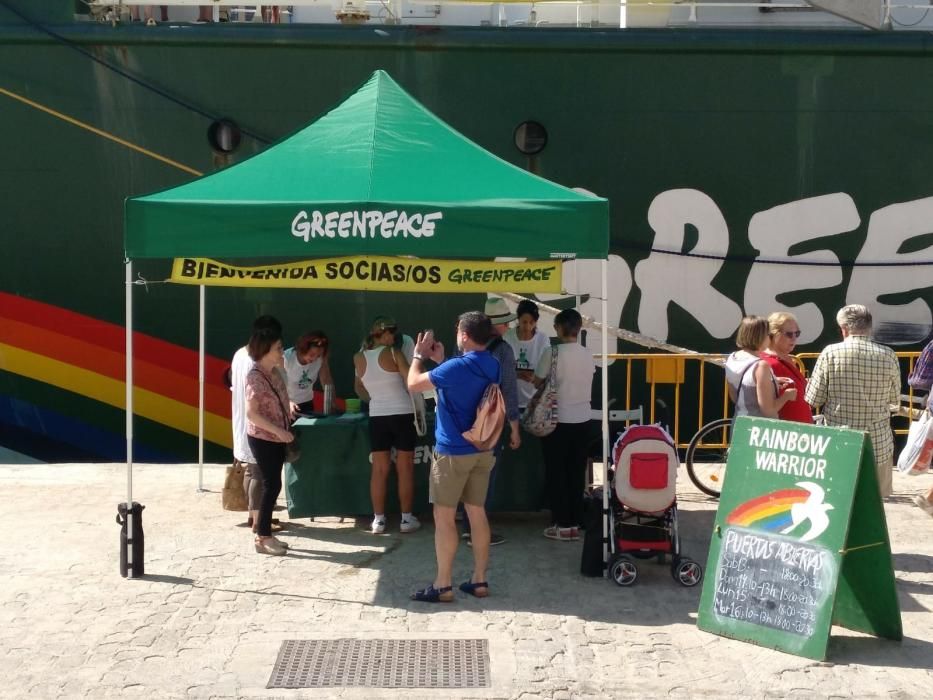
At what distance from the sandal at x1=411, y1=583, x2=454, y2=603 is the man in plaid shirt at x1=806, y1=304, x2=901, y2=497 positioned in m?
2.44

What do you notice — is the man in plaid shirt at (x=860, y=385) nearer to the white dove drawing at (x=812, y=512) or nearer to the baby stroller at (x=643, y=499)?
the baby stroller at (x=643, y=499)

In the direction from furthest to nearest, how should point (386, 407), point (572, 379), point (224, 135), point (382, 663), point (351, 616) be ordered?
point (224, 135) → point (386, 407) → point (572, 379) → point (351, 616) → point (382, 663)

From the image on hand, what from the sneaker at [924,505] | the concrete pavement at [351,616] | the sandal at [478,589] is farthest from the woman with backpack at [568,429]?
the sneaker at [924,505]

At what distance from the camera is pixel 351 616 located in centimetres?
584

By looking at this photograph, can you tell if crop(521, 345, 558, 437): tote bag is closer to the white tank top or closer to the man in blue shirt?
the white tank top

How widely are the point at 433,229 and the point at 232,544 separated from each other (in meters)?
2.43

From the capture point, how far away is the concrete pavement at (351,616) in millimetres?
5012

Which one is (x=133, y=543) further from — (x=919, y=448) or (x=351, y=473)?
(x=919, y=448)

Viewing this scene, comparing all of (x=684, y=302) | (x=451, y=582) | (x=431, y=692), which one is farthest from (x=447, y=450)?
(x=684, y=302)

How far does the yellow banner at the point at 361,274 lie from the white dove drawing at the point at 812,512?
2.01m

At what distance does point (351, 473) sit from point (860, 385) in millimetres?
3130

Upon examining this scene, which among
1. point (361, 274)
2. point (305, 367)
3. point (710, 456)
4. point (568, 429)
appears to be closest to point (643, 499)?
point (568, 429)

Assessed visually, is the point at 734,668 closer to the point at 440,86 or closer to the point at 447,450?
the point at 447,450

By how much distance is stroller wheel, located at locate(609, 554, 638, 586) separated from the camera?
6.25 metres
